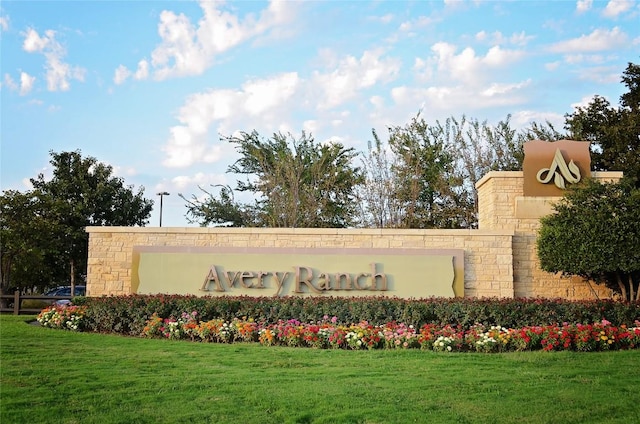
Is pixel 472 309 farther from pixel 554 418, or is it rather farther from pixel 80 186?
pixel 80 186

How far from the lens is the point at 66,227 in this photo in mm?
29891

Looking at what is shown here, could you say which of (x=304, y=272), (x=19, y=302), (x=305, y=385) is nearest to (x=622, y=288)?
(x=304, y=272)

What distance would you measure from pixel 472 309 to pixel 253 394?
6121mm

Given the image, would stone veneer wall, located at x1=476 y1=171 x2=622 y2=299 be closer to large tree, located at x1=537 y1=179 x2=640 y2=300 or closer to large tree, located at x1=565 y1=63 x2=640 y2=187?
large tree, located at x1=537 y1=179 x2=640 y2=300

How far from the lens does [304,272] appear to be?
632 inches

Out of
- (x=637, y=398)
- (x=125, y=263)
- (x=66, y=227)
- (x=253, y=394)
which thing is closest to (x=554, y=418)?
(x=637, y=398)

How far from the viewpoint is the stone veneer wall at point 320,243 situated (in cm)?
1625

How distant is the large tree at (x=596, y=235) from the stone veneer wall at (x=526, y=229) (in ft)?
1.92

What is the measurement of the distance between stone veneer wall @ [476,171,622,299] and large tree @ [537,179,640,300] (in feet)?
1.92

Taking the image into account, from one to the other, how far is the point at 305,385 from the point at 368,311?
462cm

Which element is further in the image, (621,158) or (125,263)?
(621,158)

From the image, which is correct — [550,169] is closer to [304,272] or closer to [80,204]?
[304,272]

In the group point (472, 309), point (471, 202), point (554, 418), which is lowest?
point (554, 418)

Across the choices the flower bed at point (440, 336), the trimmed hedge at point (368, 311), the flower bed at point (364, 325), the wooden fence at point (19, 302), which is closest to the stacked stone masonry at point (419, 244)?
the flower bed at point (364, 325)
